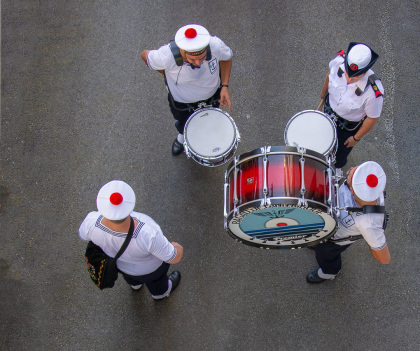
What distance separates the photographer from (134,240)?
9.93 feet

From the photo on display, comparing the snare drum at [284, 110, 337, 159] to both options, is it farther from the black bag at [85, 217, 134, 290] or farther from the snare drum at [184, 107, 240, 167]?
the black bag at [85, 217, 134, 290]

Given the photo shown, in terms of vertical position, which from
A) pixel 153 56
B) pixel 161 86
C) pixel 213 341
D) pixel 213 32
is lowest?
pixel 213 341

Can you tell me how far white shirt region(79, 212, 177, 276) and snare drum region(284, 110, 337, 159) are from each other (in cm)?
153

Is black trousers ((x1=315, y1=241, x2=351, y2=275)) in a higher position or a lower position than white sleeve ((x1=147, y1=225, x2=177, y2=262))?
higher

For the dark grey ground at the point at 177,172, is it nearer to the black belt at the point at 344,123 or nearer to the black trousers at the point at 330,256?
the black trousers at the point at 330,256

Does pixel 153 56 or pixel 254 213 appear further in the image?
pixel 153 56

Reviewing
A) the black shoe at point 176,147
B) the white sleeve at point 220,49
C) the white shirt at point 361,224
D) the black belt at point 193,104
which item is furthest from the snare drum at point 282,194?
the black shoe at point 176,147

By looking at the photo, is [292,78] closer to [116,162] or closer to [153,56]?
[153,56]

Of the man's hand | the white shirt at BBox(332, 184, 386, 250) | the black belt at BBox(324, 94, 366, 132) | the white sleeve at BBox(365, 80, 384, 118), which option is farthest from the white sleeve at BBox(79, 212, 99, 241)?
the white sleeve at BBox(365, 80, 384, 118)

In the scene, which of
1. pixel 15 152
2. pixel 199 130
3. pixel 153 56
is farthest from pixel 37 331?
pixel 153 56

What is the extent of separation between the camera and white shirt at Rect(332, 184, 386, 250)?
9.98 feet

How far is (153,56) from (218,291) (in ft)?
7.94

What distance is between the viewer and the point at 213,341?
4.04m

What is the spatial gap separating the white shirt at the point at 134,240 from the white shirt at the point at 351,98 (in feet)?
6.70
